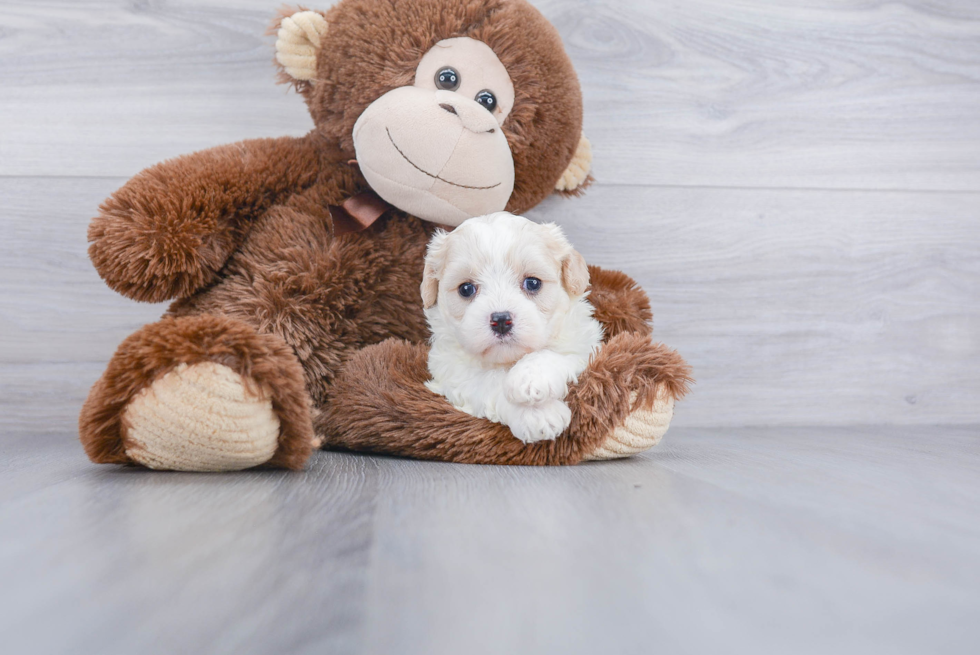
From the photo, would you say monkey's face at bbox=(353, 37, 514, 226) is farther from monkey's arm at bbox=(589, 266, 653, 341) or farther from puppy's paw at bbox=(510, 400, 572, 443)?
puppy's paw at bbox=(510, 400, 572, 443)

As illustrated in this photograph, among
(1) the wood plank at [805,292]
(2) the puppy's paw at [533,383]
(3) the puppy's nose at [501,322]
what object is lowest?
(1) the wood plank at [805,292]

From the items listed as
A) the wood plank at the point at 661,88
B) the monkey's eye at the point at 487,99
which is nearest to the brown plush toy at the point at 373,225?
the monkey's eye at the point at 487,99

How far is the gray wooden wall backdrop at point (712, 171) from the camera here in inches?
47.0

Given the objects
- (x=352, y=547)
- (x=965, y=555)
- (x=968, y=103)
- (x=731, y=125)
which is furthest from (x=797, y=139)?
(x=352, y=547)

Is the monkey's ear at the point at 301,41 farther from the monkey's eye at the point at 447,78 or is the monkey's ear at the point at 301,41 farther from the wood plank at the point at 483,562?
the wood plank at the point at 483,562

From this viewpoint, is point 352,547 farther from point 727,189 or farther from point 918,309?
point 918,309

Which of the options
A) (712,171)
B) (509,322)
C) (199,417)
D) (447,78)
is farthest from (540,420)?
(712,171)

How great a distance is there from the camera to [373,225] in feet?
3.32

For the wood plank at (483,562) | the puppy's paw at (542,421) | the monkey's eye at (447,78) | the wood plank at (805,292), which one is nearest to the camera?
the wood plank at (483,562)

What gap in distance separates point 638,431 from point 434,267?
1.08 ft

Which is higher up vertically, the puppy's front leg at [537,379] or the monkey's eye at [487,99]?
the monkey's eye at [487,99]

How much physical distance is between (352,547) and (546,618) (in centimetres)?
17

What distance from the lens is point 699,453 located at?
1.00 m

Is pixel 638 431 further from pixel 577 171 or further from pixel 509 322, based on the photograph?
pixel 577 171
